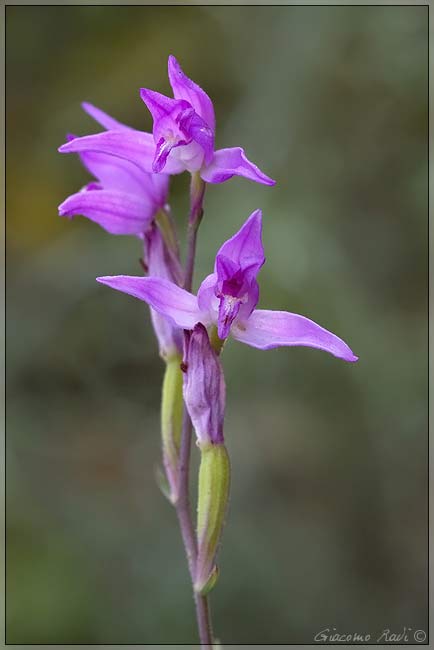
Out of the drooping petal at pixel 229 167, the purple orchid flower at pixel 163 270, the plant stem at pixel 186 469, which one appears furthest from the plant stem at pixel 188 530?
the drooping petal at pixel 229 167

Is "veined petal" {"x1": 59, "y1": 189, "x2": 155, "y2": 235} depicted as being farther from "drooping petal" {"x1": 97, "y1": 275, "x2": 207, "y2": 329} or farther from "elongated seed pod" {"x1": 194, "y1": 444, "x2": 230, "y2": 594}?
"elongated seed pod" {"x1": 194, "y1": 444, "x2": 230, "y2": 594}

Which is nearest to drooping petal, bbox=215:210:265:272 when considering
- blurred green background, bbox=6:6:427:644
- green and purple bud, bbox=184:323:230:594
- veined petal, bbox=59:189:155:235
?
green and purple bud, bbox=184:323:230:594

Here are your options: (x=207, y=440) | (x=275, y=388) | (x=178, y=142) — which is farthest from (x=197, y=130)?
(x=275, y=388)

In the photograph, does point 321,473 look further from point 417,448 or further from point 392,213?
point 392,213

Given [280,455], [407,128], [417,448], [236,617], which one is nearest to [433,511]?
[417,448]

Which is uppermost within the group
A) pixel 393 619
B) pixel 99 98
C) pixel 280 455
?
pixel 99 98

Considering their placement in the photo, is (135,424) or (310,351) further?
(135,424)
